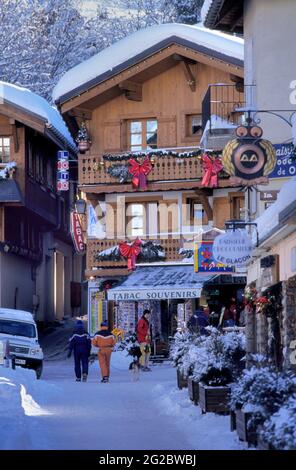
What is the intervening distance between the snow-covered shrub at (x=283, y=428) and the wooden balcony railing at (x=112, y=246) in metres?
30.6

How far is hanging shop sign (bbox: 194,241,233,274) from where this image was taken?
30.0 meters

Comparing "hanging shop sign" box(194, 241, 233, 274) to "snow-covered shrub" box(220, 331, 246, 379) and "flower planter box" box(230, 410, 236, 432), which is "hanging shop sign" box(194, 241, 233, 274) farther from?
"flower planter box" box(230, 410, 236, 432)

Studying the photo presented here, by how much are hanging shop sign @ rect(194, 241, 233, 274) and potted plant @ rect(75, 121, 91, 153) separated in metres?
13.0

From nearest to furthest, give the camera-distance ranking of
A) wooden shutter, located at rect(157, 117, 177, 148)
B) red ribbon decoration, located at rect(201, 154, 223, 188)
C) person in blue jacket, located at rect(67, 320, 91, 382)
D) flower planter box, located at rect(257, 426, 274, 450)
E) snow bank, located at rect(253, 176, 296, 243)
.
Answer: flower planter box, located at rect(257, 426, 274, 450) → snow bank, located at rect(253, 176, 296, 243) → person in blue jacket, located at rect(67, 320, 91, 382) → red ribbon decoration, located at rect(201, 154, 223, 188) → wooden shutter, located at rect(157, 117, 177, 148)

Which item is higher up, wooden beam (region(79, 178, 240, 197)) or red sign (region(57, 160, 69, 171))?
red sign (region(57, 160, 69, 171))

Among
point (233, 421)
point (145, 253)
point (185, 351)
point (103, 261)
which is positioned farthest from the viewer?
point (103, 261)

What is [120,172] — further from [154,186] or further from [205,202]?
[205,202]

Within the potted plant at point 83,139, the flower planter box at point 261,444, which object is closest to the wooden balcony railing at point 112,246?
the potted plant at point 83,139

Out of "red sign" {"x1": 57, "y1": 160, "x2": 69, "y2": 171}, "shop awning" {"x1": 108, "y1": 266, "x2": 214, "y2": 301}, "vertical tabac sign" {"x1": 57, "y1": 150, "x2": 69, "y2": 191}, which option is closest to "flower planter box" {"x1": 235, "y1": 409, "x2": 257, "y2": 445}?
"shop awning" {"x1": 108, "y1": 266, "x2": 214, "y2": 301}

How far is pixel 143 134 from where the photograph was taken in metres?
44.2

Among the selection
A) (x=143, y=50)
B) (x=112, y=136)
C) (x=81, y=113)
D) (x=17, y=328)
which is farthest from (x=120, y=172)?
(x=17, y=328)

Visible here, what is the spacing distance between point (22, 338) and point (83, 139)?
1315 centimetres

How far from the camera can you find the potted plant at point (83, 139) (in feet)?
144
